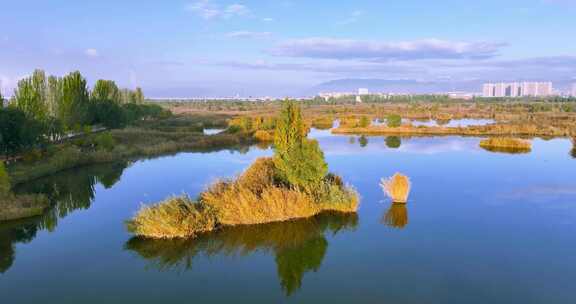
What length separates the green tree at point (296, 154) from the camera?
69.9ft

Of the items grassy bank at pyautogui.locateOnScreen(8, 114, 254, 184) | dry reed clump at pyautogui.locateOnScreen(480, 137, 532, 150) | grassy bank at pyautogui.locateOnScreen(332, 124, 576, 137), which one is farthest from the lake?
grassy bank at pyautogui.locateOnScreen(332, 124, 576, 137)

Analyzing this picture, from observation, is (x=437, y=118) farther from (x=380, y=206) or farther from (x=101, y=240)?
(x=101, y=240)

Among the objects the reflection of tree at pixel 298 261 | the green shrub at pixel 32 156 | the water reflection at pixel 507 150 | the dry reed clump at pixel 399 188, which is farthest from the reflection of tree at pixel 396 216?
the green shrub at pixel 32 156

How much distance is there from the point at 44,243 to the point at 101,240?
8.48ft

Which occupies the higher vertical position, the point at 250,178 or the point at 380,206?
the point at 250,178

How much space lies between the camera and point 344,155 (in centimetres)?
4128

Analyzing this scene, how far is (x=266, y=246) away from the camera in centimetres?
1728

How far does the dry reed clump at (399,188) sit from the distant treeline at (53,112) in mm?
27056

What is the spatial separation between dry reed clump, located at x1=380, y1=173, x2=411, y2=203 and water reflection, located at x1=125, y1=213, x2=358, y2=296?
4.54 m

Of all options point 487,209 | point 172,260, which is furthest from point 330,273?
point 487,209

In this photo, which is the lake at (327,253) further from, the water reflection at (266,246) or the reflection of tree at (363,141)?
the reflection of tree at (363,141)

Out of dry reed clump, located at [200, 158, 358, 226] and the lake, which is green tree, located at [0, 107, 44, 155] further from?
dry reed clump, located at [200, 158, 358, 226]

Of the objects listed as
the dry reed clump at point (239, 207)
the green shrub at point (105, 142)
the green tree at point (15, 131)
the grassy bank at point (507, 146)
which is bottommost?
the dry reed clump at point (239, 207)

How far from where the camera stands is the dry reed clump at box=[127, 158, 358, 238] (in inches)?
698
